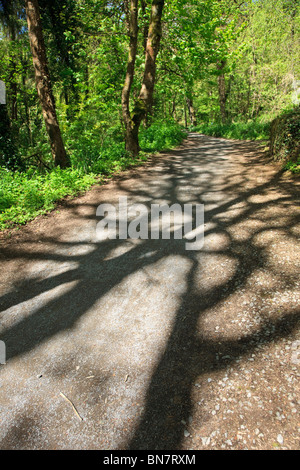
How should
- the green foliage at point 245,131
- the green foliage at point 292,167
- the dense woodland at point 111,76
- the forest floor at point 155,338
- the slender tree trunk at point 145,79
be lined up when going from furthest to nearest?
the green foliage at point 245,131
the slender tree trunk at point 145,79
the dense woodland at point 111,76
the green foliage at point 292,167
the forest floor at point 155,338

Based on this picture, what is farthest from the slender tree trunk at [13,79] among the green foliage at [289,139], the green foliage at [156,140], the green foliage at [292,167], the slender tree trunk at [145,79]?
the green foliage at [292,167]

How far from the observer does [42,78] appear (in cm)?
669

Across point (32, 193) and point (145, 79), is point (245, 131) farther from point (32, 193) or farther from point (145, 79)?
point (32, 193)

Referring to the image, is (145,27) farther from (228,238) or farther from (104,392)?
(104,392)

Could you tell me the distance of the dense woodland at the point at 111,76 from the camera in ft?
21.8

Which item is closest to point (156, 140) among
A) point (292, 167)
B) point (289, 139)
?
point (289, 139)

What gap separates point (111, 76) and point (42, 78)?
6.61 metres

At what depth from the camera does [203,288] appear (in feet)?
9.74

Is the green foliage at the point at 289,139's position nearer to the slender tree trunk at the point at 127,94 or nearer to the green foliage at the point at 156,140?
the slender tree trunk at the point at 127,94

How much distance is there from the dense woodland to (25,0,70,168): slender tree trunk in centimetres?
3

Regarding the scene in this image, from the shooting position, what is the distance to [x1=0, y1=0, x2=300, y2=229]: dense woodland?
665cm

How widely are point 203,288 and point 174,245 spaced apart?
1.14 m

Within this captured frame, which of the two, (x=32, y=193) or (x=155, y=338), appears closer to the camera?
(x=155, y=338)

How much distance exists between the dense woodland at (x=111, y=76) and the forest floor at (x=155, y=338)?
100 inches
